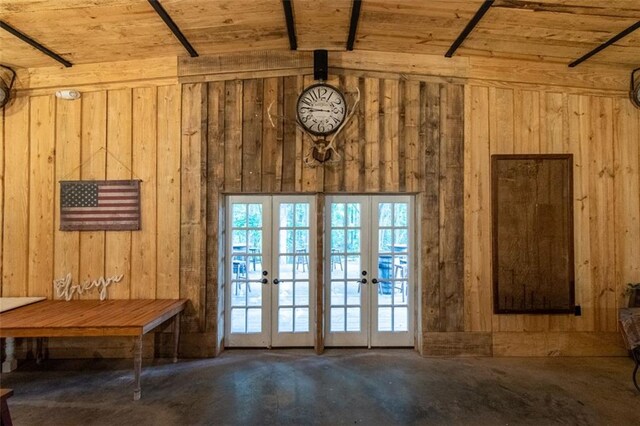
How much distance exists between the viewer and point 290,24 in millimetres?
2916

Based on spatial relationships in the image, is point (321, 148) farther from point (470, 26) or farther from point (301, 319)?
point (301, 319)

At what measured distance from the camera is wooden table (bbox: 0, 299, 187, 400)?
260cm

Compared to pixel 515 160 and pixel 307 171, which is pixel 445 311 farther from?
pixel 307 171

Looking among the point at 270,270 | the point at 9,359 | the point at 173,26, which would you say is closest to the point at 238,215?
the point at 270,270

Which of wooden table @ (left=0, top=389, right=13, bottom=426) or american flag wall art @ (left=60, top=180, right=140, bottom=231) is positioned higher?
american flag wall art @ (left=60, top=180, right=140, bottom=231)

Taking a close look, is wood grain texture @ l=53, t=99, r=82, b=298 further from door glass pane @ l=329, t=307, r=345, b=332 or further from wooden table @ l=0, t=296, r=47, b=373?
door glass pane @ l=329, t=307, r=345, b=332

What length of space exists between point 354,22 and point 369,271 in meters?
2.58

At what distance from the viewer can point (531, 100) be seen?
141 inches

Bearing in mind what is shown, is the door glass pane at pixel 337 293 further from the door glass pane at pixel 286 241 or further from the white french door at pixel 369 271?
the door glass pane at pixel 286 241

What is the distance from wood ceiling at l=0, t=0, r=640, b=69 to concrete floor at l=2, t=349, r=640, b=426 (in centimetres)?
321

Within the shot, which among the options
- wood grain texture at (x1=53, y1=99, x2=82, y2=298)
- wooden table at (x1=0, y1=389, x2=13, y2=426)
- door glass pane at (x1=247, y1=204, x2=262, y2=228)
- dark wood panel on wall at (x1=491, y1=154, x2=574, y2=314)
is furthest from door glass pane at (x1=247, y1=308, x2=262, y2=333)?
dark wood panel on wall at (x1=491, y1=154, x2=574, y2=314)

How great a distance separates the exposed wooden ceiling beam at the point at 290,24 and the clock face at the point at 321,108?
0.45 m

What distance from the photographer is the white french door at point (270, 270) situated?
3721 mm

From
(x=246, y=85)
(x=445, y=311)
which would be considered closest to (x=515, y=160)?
(x=445, y=311)
